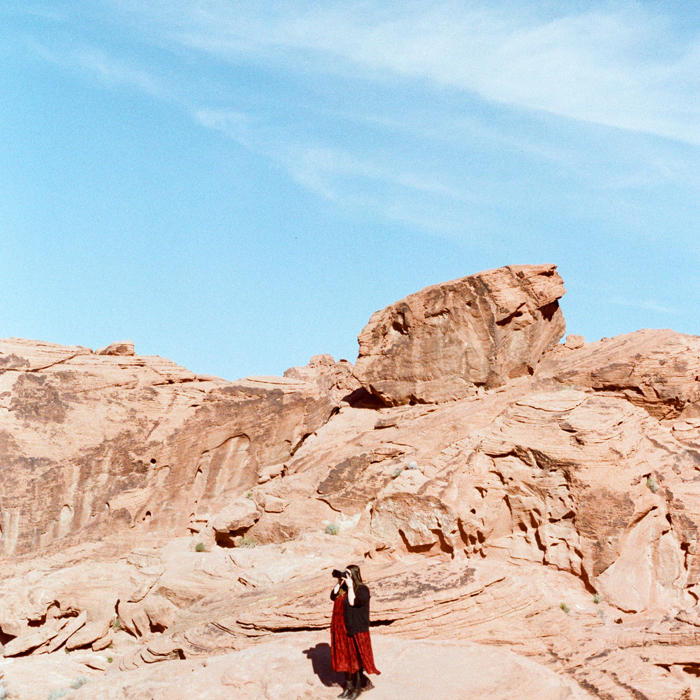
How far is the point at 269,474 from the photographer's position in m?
23.4

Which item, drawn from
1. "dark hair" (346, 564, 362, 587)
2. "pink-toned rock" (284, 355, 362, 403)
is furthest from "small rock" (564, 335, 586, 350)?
"dark hair" (346, 564, 362, 587)

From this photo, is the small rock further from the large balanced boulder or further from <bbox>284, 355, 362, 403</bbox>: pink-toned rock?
<bbox>284, 355, 362, 403</bbox>: pink-toned rock

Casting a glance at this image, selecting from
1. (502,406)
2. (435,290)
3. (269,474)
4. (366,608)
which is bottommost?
(366,608)

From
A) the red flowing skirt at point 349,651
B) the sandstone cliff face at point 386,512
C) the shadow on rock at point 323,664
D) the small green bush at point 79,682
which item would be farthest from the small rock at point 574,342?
the small green bush at point 79,682

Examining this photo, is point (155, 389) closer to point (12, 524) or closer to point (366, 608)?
point (12, 524)

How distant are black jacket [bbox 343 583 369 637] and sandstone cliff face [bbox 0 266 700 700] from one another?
3.55 feet

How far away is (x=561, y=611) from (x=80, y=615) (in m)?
11.2

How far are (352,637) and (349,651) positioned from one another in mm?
219

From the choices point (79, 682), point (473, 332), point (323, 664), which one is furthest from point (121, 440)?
point (323, 664)

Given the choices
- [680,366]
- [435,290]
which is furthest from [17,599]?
[680,366]

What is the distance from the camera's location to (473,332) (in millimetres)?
24250

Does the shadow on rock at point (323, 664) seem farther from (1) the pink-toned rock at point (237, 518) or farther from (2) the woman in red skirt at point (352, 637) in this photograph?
(1) the pink-toned rock at point (237, 518)

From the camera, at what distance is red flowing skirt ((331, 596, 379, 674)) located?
1246 centimetres

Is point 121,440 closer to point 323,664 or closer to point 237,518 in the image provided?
point 237,518
